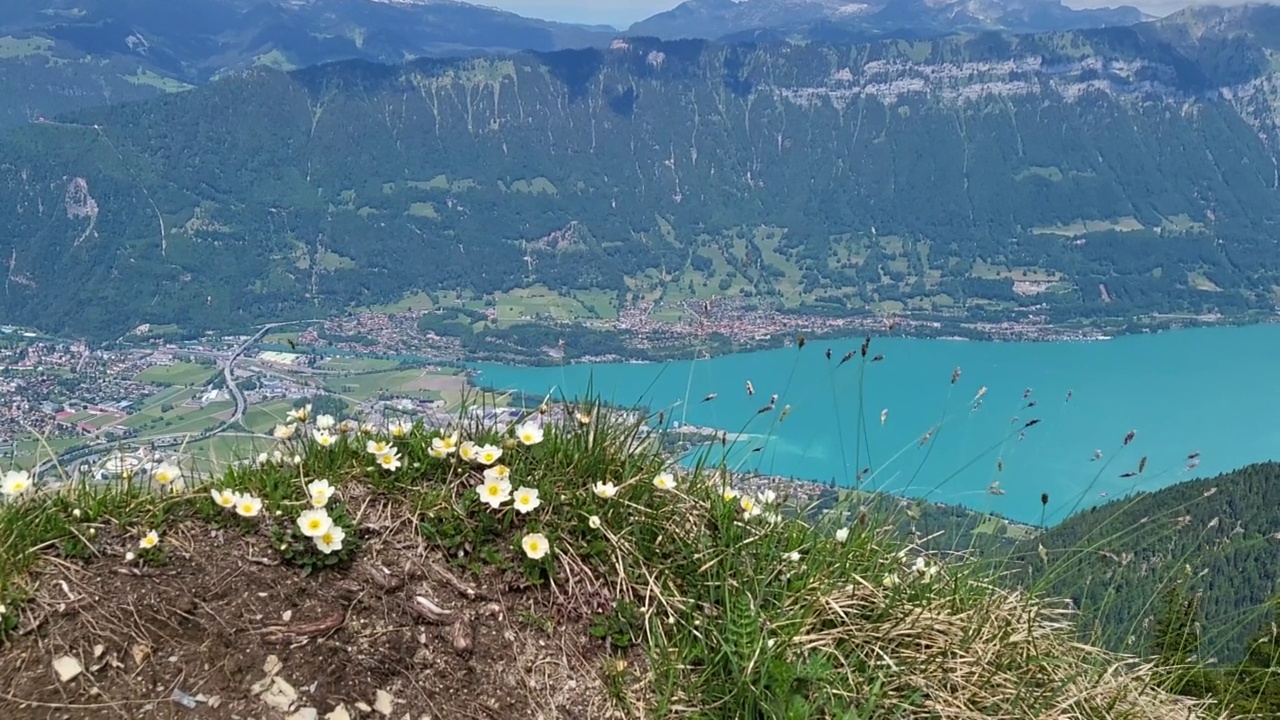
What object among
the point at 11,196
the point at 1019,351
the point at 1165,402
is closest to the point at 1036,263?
the point at 1019,351

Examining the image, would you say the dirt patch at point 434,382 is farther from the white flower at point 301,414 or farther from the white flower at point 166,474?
the white flower at point 166,474

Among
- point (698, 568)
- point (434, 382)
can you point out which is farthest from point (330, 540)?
point (434, 382)

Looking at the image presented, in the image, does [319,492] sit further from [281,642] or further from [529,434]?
[529,434]

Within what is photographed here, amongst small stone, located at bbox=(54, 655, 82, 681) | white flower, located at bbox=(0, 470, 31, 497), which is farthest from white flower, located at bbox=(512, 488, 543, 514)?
white flower, located at bbox=(0, 470, 31, 497)

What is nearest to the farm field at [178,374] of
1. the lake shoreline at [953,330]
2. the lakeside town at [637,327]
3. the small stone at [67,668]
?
the lakeside town at [637,327]

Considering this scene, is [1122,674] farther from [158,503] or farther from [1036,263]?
[1036,263]

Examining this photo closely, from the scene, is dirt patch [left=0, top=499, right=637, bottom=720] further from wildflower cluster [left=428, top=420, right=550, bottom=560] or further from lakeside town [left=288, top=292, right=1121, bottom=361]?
lakeside town [left=288, top=292, right=1121, bottom=361]

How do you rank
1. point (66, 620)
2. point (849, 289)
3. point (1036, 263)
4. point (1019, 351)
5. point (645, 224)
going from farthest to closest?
point (645, 224) < point (1036, 263) < point (849, 289) < point (1019, 351) < point (66, 620)
